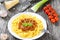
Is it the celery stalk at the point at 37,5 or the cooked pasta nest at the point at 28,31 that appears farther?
the celery stalk at the point at 37,5

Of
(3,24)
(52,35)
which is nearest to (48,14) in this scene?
(52,35)

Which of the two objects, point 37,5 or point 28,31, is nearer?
point 28,31

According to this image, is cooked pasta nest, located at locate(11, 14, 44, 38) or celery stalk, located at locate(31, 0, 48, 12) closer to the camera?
cooked pasta nest, located at locate(11, 14, 44, 38)

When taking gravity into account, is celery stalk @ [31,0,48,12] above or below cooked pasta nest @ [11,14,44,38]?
above

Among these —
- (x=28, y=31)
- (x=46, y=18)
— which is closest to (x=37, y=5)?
(x=46, y=18)

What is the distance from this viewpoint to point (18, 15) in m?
1.38

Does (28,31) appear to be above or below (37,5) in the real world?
below

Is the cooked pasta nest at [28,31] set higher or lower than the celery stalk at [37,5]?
lower

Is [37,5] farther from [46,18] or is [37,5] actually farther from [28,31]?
[28,31]

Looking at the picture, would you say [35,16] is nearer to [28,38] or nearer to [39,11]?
[39,11]

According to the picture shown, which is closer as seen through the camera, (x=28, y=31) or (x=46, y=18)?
(x=28, y=31)

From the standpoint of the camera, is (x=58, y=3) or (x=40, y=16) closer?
(x=40, y=16)

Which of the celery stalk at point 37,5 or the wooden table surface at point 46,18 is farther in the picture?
the celery stalk at point 37,5

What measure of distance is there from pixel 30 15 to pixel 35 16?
34 millimetres
